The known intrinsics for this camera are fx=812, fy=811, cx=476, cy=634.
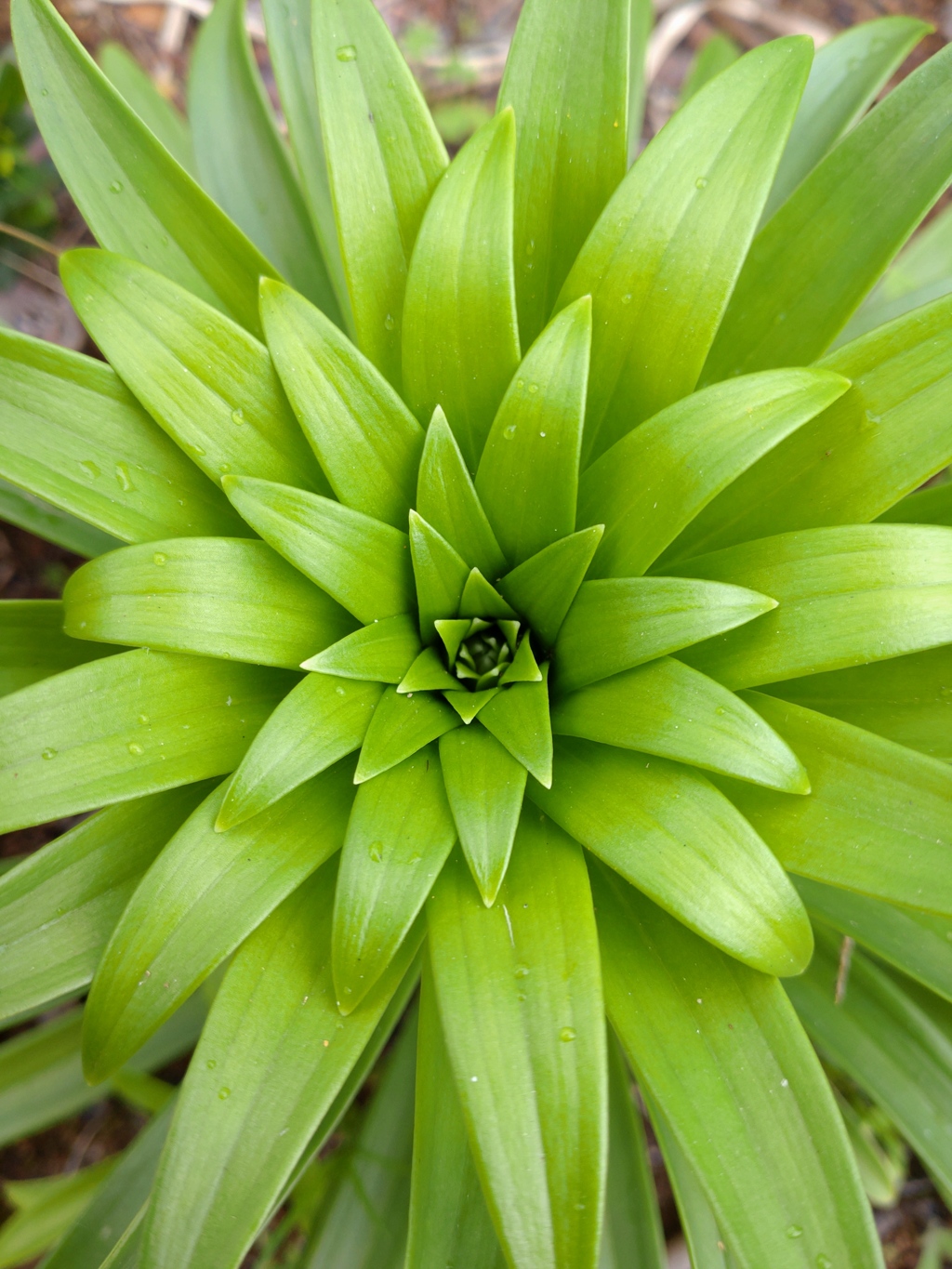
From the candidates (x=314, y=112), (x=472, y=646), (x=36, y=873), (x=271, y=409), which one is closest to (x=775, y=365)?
(x=472, y=646)

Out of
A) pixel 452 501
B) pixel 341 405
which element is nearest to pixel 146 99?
pixel 341 405

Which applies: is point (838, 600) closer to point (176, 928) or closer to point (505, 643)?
point (505, 643)

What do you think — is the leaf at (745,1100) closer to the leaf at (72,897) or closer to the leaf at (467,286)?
the leaf at (72,897)

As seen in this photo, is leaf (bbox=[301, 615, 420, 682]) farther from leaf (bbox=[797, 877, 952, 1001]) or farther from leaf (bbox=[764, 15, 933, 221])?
leaf (bbox=[764, 15, 933, 221])

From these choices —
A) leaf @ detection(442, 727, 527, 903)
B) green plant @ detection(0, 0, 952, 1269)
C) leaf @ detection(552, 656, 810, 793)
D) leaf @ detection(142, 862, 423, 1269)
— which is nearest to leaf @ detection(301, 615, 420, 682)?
green plant @ detection(0, 0, 952, 1269)

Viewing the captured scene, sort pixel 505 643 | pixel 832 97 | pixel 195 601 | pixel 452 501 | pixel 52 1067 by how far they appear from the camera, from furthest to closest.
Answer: pixel 52 1067 < pixel 832 97 < pixel 505 643 < pixel 452 501 < pixel 195 601

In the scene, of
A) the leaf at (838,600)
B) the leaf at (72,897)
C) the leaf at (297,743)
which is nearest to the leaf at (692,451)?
the leaf at (838,600)
